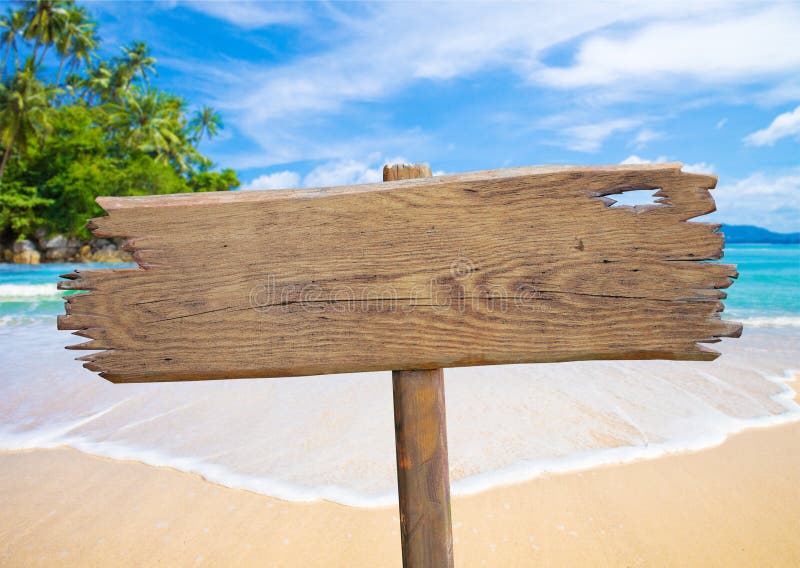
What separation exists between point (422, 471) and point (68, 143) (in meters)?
29.8

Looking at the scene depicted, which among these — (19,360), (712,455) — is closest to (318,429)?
(712,455)

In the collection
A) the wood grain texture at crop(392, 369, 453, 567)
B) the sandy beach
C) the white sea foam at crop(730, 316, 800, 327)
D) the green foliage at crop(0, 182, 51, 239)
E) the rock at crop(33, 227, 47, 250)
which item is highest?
the green foliage at crop(0, 182, 51, 239)

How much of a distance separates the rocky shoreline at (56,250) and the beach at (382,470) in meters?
24.2

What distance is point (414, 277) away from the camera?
0.97 metres

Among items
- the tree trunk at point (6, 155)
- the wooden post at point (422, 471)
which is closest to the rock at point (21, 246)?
the tree trunk at point (6, 155)

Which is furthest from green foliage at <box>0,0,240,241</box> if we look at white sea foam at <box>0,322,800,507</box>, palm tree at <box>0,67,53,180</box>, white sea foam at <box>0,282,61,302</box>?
white sea foam at <box>0,322,800,507</box>

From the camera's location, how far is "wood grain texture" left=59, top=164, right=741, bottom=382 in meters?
0.96

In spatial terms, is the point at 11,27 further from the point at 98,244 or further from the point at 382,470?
the point at 382,470

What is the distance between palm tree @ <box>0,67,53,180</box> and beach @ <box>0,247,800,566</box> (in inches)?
922

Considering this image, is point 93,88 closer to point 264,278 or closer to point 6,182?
point 6,182

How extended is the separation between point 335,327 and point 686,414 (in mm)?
3179

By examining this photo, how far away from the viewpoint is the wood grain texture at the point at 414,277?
96 cm

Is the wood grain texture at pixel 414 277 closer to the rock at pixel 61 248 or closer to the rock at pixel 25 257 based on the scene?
the rock at pixel 61 248

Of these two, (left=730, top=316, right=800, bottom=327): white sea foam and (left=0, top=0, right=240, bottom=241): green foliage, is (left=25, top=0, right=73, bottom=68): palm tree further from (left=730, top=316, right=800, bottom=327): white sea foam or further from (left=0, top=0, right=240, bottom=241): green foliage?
(left=730, top=316, right=800, bottom=327): white sea foam
